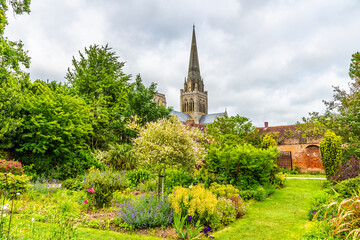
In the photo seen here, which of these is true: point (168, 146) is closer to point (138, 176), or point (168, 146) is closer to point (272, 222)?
point (272, 222)

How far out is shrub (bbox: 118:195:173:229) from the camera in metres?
5.68

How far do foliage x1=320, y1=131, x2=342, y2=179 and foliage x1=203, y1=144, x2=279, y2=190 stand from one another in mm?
5912

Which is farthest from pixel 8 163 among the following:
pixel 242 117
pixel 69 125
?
pixel 242 117

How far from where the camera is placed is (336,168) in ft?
44.3

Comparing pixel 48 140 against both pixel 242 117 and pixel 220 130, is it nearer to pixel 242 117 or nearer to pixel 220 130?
pixel 220 130

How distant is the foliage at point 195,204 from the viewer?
5.67 meters

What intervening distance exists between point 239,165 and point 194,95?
8207cm

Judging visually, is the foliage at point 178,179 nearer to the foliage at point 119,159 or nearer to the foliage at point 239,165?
the foliage at point 239,165

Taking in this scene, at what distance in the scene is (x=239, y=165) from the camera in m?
9.88

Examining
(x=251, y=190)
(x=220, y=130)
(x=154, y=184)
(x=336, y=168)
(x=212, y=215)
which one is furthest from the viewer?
(x=220, y=130)

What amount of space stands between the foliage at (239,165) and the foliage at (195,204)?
12.5 feet

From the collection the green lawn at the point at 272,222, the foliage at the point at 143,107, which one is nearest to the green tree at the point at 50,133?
the foliage at the point at 143,107

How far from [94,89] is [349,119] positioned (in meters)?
18.1

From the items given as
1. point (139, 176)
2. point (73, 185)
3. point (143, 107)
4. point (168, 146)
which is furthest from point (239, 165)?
point (143, 107)
